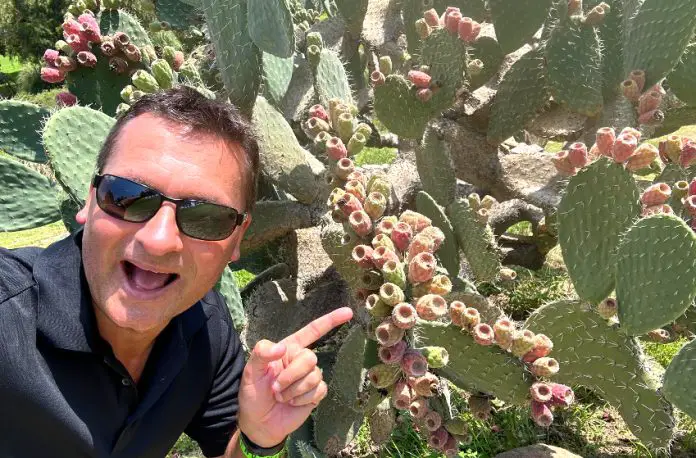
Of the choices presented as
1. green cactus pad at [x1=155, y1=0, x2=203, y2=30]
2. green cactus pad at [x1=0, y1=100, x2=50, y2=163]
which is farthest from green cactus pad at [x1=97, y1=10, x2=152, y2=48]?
green cactus pad at [x1=155, y1=0, x2=203, y2=30]

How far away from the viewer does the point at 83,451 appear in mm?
1341

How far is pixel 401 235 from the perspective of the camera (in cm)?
151

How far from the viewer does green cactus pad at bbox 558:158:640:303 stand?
64.4 inches

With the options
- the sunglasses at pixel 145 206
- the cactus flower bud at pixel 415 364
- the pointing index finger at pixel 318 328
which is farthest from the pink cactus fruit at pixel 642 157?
the sunglasses at pixel 145 206

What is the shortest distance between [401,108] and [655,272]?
1228 millimetres

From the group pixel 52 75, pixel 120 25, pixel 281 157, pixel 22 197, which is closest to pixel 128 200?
pixel 281 157

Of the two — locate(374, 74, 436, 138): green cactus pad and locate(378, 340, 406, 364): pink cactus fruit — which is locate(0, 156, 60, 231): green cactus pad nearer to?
locate(374, 74, 436, 138): green cactus pad

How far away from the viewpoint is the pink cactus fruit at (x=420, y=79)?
7.63 ft

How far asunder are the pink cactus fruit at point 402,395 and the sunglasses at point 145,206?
0.62 metres

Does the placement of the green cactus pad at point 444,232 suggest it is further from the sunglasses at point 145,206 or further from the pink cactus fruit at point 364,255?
the sunglasses at point 145,206

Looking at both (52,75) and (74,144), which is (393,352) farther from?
(52,75)

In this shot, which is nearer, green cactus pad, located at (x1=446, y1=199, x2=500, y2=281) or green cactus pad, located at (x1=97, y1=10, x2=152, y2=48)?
green cactus pad, located at (x1=446, y1=199, x2=500, y2=281)

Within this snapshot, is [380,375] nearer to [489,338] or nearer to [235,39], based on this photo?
[489,338]

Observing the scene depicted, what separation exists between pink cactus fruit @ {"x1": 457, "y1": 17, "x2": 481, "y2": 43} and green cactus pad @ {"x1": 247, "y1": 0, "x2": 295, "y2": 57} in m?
0.68
